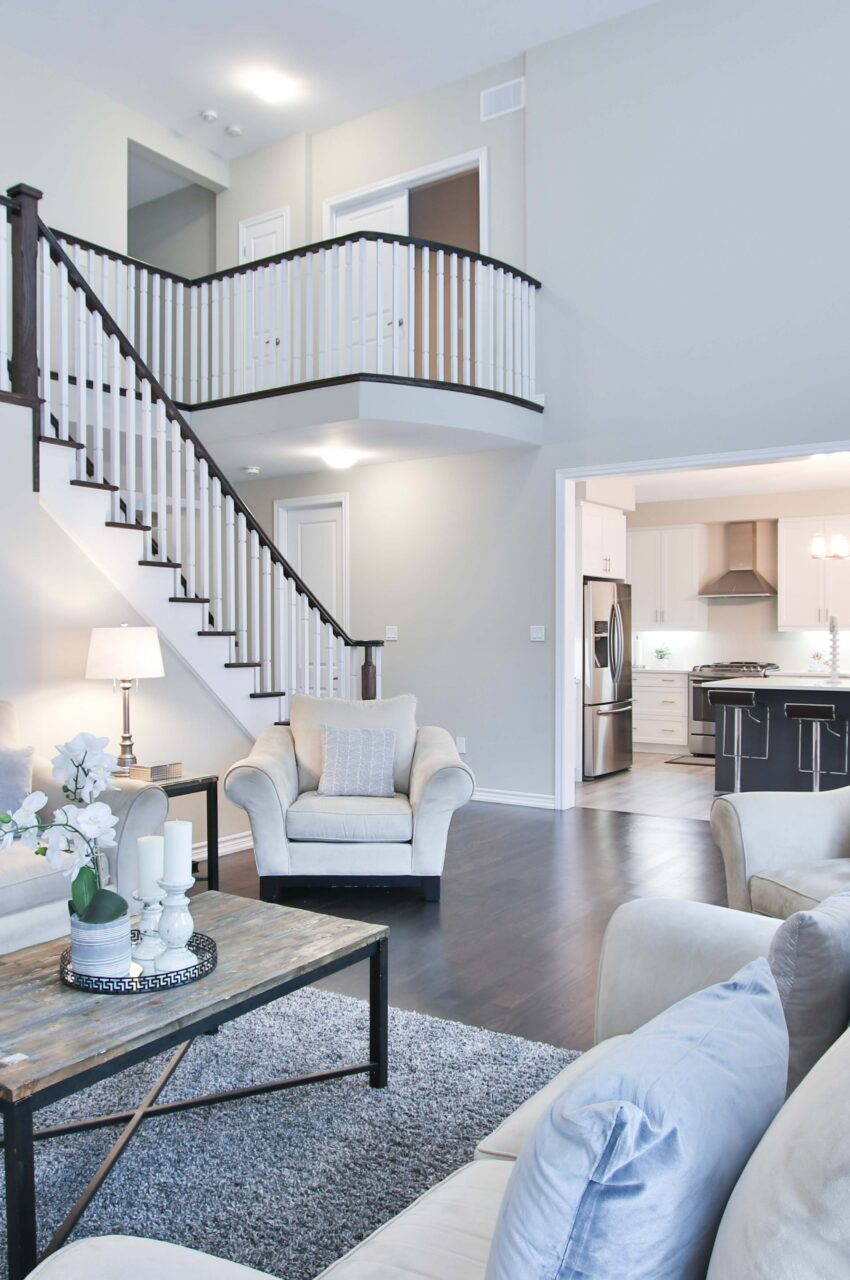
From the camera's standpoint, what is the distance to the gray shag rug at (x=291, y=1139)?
192 cm

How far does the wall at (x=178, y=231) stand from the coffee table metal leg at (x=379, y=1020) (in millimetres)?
7847

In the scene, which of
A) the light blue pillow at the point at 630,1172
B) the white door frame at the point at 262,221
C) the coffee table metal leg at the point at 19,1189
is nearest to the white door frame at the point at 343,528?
the white door frame at the point at 262,221

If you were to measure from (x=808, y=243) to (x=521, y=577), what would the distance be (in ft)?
9.14

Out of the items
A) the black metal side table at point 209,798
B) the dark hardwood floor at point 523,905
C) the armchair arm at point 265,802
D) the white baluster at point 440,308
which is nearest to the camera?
the dark hardwood floor at point 523,905

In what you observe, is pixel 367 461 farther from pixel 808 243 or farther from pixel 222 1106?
pixel 222 1106

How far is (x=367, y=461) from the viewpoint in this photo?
7.45 meters

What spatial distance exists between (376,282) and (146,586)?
9.33 feet

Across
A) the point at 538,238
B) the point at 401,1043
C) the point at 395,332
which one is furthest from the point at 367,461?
the point at 401,1043

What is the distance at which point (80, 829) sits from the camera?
1998 mm

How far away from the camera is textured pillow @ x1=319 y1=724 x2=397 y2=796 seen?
14.6ft

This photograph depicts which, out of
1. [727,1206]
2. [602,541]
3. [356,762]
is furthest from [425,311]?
[727,1206]

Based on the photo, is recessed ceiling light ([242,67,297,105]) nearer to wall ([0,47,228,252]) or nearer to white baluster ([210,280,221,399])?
wall ([0,47,228,252])

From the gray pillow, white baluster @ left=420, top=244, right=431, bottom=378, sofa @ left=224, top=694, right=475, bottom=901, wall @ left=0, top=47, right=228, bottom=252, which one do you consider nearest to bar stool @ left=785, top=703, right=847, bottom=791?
sofa @ left=224, top=694, right=475, bottom=901

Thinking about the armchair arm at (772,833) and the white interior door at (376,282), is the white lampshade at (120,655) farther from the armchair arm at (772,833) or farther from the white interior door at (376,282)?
the white interior door at (376,282)
